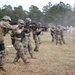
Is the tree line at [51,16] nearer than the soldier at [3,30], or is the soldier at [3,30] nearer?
the soldier at [3,30]

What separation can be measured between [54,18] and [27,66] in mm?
78695

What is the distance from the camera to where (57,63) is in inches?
476

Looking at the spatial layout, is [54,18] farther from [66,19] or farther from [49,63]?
[49,63]

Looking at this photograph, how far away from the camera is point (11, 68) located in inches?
428

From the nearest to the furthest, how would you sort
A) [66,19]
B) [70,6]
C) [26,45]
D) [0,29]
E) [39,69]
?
[0,29], [39,69], [26,45], [66,19], [70,6]

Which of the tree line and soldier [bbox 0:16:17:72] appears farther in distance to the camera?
the tree line

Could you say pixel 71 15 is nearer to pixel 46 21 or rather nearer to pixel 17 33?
pixel 46 21

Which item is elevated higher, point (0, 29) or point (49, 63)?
point (0, 29)

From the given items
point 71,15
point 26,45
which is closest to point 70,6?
point 71,15

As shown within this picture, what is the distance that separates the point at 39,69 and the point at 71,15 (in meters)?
80.1

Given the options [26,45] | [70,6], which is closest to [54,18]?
[70,6]

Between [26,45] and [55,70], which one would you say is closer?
[55,70]

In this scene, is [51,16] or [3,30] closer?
Result: [3,30]

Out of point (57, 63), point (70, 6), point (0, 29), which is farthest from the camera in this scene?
point (70, 6)
